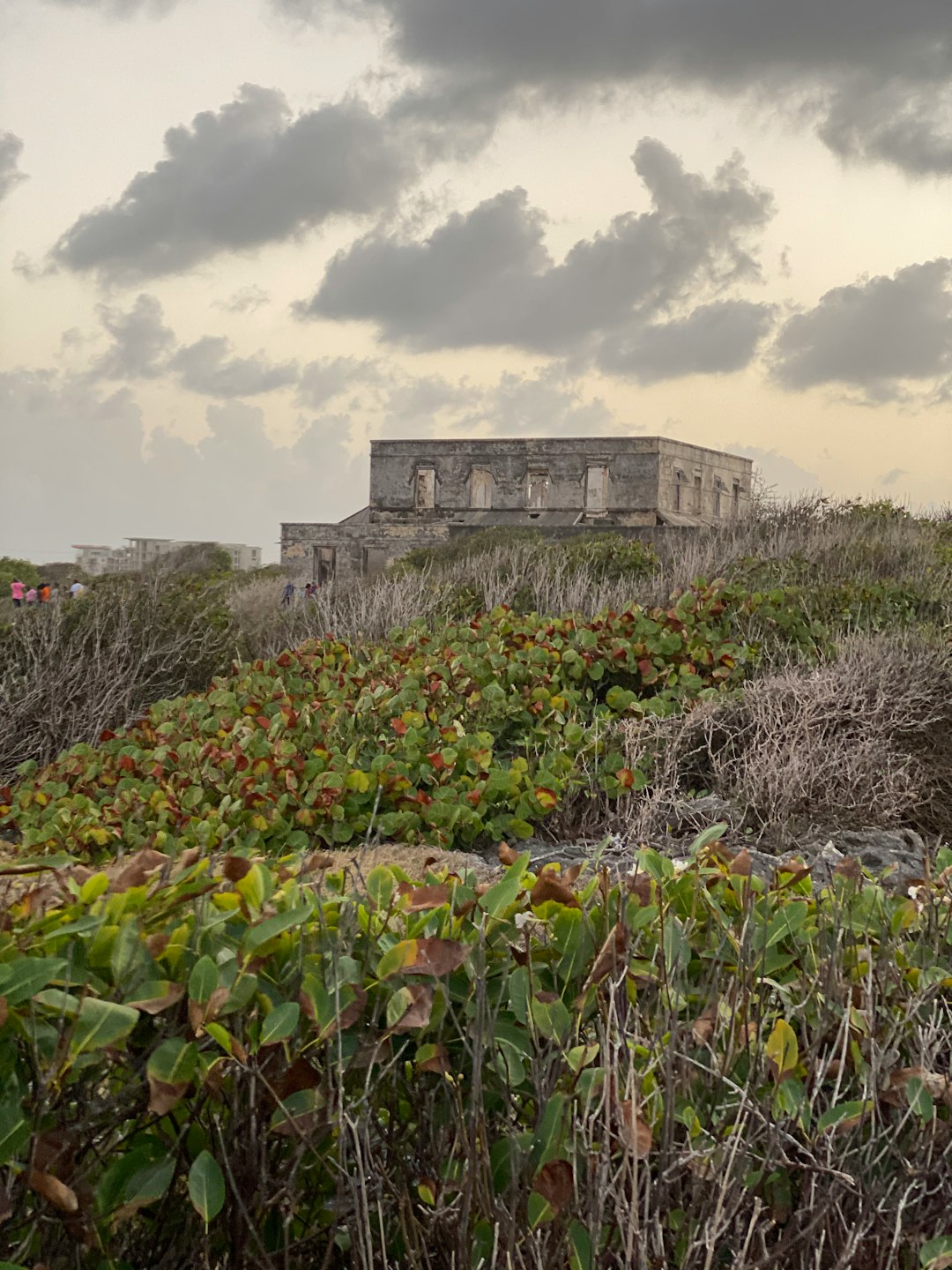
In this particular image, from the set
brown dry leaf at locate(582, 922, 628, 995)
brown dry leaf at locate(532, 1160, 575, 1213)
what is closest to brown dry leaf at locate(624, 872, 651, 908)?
brown dry leaf at locate(582, 922, 628, 995)

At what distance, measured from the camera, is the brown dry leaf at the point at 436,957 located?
1867 mm

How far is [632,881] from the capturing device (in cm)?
230

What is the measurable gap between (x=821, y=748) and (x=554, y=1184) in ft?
16.1

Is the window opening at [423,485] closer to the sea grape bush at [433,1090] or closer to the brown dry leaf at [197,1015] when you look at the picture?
the sea grape bush at [433,1090]

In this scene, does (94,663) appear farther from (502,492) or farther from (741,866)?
(502,492)

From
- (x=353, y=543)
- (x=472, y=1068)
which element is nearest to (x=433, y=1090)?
(x=472, y=1068)

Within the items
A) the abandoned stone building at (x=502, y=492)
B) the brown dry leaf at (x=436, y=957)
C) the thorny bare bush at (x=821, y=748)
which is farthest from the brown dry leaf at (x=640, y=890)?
the abandoned stone building at (x=502, y=492)

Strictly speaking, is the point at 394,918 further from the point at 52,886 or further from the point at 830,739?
the point at 830,739

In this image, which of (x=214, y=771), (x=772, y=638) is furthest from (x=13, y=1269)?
(x=772, y=638)

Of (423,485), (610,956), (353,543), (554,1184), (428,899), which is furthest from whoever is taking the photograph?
(423,485)

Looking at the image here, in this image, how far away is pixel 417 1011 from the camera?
182cm

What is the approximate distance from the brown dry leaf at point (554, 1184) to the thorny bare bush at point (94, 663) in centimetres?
732

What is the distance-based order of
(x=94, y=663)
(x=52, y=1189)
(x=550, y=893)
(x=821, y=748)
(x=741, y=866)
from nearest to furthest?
(x=52, y=1189), (x=550, y=893), (x=741, y=866), (x=821, y=748), (x=94, y=663)

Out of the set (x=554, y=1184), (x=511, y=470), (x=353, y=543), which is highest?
(x=511, y=470)
